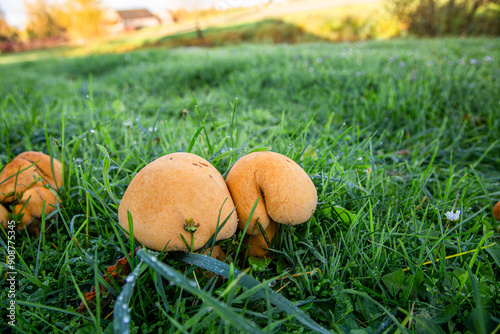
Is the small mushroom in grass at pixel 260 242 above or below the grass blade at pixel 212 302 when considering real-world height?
below

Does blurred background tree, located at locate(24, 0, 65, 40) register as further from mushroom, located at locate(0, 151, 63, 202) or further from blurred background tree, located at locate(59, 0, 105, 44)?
mushroom, located at locate(0, 151, 63, 202)

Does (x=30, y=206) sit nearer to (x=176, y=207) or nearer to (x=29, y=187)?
(x=29, y=187)

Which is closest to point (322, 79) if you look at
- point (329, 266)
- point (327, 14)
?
point (329, 266)

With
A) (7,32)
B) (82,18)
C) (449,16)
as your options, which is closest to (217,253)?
(449,16)

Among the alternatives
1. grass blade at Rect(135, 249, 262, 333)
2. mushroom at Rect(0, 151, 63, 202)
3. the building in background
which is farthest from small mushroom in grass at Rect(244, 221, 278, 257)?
the building in background

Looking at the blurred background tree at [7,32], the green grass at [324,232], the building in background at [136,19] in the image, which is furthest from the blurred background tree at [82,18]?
the building in background at [136,19]

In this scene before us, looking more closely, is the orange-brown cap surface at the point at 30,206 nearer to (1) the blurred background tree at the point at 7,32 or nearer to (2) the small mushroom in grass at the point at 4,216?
(2) the small mushroom in grass at the point at 4,216
